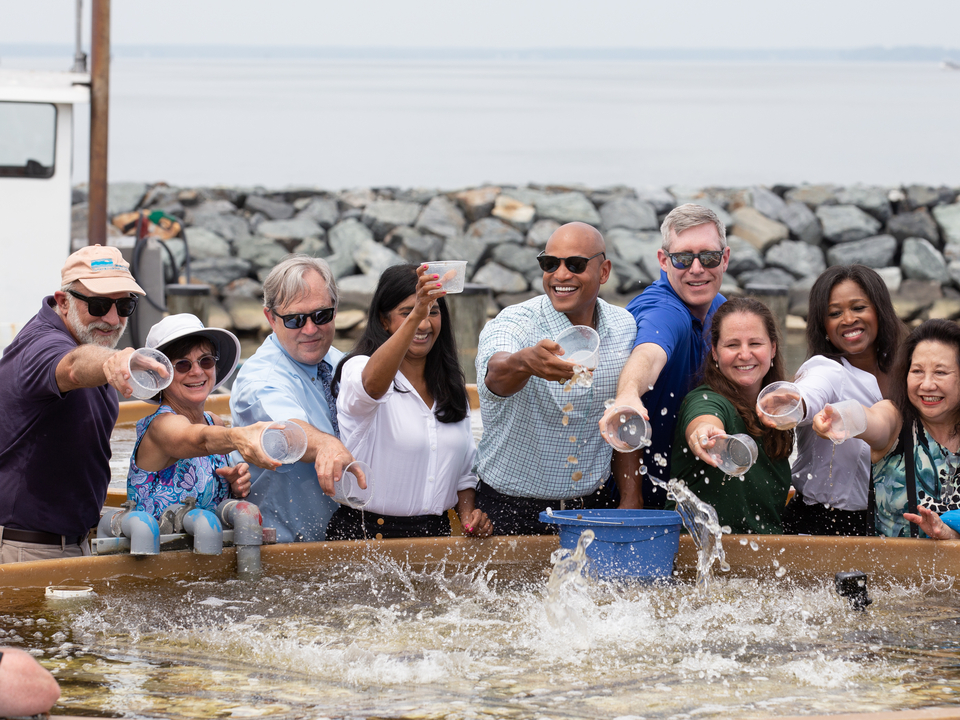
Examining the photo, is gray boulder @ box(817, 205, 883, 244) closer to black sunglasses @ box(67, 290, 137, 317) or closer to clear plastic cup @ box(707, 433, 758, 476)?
clear plastic cup @ box(707, 433, 758, 476)

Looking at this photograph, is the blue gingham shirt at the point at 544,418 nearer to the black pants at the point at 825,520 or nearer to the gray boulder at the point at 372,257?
the black pants at the point at 825,520

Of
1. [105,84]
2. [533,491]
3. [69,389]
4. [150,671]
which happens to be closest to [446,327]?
[533,491]

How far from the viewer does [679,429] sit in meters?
4.05

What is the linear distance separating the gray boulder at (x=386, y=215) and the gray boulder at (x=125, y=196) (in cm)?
431

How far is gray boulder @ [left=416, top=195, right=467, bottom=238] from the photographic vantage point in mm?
19781

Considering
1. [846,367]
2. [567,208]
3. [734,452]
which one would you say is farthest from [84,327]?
[567,208]

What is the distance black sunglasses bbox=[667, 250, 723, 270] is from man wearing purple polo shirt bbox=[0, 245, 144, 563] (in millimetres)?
2003

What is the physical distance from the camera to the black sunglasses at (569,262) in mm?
3977

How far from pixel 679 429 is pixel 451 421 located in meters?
0.82

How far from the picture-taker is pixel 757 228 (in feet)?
65.8

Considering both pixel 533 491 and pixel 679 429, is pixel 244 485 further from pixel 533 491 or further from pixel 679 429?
pixel 679 429

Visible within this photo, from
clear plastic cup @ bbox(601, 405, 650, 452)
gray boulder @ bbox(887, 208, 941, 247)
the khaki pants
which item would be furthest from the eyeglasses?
gray boulder @ bbox(887, 208, 941, 247)

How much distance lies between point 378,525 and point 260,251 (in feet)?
50.8

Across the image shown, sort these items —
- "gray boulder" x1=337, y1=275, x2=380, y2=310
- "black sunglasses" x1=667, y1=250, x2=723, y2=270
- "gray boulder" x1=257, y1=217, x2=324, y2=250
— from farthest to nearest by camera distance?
"gray boulder" x1=257, y1=217, x2=324, y2=250
"gray boulder" x1=337, y1=275, x2=380, y2=310
"black sunglasses" x1=667, y1=250, x2=723, y2=270
